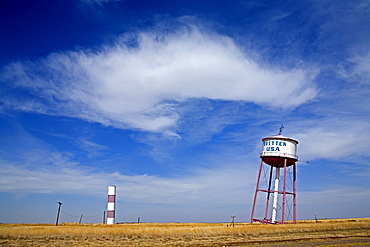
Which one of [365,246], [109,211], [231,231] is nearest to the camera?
[365,246]

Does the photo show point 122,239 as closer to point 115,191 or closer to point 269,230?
point 269,230

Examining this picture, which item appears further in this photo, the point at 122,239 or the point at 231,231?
the point at 231,231

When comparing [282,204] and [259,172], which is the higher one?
[259,172]

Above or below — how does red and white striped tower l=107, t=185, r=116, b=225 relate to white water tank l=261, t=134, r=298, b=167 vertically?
below

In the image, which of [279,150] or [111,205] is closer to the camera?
[279,150]

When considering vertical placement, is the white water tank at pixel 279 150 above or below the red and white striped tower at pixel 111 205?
above

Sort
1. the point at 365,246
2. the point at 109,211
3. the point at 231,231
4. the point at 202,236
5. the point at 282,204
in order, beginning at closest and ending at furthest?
1. the point at 365,246
2. the point at 202,236
3. the point at 231,231
4. the point at 282,204
5. the point at 109,211

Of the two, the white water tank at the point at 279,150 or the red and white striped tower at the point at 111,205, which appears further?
the red and white striped tower at the point at 111,205

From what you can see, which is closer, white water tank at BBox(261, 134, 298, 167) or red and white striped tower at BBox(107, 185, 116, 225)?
white water tank at BBox(261, 134, 298, 167)

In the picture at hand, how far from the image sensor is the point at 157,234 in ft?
112

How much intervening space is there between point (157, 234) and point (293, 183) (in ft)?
101

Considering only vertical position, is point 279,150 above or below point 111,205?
above

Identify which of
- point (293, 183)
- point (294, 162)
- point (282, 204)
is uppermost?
point (294, 162)

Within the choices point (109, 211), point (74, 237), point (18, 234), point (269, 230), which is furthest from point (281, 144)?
point (18, 234)
